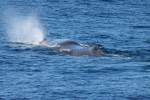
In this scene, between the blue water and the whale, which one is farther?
the whale

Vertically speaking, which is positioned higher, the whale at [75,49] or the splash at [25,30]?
the whale at [75,49]

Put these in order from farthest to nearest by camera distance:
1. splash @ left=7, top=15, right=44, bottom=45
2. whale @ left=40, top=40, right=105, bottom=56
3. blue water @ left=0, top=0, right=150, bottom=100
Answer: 1. splash @ left=7, top=15, right=44, bottom=45
2. whale @ left=40, top=40, right=105, bottom=56
3. blue water @ left=0, top=0, right=150, bottom=100

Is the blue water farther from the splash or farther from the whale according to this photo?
the whale

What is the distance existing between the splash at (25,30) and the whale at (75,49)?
3370 millimetres

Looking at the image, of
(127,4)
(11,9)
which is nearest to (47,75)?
(11,9)

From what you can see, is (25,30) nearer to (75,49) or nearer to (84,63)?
(75,49)

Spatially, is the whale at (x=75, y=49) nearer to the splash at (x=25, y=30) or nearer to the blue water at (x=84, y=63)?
the blue water at (x=84, y=63)

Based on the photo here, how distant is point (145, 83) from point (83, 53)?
7.77 m

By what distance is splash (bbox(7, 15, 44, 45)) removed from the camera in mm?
59369

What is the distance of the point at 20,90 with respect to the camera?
43719 mm

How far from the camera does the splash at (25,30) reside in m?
59.4

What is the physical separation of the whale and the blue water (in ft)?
2.32

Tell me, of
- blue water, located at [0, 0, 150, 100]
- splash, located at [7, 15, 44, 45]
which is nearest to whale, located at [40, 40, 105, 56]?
blue water, located at [0, 0, 150, 100]

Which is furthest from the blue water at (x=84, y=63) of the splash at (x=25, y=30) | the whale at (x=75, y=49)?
the whale at (x=75, y=49)
